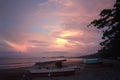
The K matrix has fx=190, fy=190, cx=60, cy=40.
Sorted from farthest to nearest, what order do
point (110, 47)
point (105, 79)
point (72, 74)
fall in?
point (72, 74) → point (110, 47) → point (105, 79)

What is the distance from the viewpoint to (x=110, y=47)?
27406mm

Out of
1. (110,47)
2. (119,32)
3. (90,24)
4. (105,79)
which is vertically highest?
(90,24)

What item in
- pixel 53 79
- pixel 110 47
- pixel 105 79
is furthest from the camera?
pixel 53 79

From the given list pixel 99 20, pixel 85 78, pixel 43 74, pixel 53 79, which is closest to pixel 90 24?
pixel 99 20

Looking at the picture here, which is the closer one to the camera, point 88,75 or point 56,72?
point 88,75

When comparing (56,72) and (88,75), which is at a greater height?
(56,72)

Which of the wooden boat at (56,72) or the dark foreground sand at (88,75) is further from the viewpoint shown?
the wooden boat at (56,72)

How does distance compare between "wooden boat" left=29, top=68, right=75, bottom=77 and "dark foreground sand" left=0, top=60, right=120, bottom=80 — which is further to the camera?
"wooden boat" left=29, top=68, right=75, bottom=77

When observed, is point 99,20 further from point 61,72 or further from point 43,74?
point 43,74

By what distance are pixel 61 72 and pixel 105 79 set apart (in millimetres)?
9694

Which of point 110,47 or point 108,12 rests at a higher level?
point 108,12

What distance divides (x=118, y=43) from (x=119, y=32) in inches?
59.6

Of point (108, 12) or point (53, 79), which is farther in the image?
point (53, 79)

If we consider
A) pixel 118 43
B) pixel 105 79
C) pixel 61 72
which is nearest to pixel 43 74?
pixel 61 72
